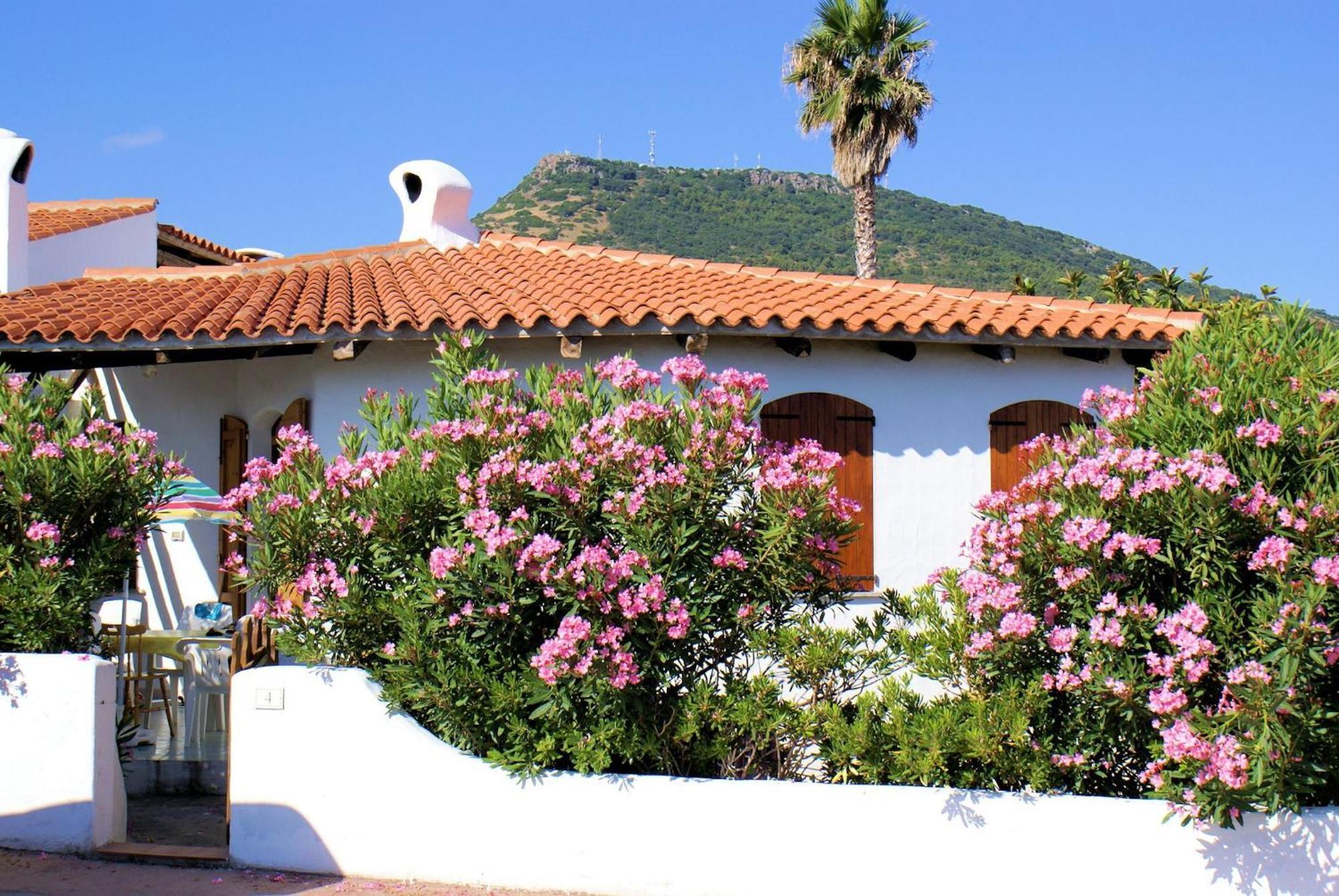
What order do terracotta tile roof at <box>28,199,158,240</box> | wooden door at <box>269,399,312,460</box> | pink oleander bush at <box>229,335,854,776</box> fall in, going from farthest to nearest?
terracotta tile roof at <box>28,199,158,240</box>, wooden door at <box>269,399,312,460</box>, pink oleander bush at <box>229,335,854,776</box>

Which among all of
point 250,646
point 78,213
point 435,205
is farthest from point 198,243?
point 250,646

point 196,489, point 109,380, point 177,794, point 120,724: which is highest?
point 109,380

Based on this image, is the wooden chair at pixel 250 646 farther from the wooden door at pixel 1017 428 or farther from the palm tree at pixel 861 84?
the palm tree at pixel 861 84

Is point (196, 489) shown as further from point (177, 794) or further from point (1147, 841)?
point (1147, 841)

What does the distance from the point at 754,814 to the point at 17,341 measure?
743 centimetres

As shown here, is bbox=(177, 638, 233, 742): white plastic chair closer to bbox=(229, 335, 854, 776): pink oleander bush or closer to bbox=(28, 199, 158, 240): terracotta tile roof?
bbox=(229, 335, 854, 776): pink oleander bush

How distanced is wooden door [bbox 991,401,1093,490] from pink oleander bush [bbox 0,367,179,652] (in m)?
6.61

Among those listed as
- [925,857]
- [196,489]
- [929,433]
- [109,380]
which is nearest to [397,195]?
[109,380]

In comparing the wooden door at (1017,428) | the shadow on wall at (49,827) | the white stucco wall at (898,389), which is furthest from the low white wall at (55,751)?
the wooden door at (1017,428)

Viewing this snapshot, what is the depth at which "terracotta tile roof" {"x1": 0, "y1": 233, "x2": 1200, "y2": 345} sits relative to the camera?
9.63 m

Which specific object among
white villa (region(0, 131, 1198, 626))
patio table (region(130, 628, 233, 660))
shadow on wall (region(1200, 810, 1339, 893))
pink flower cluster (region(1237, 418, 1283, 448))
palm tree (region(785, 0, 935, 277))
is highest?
palm tree (region(785, 0, 935, 277))

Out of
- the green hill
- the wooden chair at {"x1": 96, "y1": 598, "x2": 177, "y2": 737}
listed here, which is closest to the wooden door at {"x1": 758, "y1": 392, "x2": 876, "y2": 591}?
the wooden chair at {"x1": 96, "y1": 598, "x2": 177, "y2": 737}

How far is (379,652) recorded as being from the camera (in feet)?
22.2

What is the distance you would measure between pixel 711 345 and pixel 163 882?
18.5 feet
